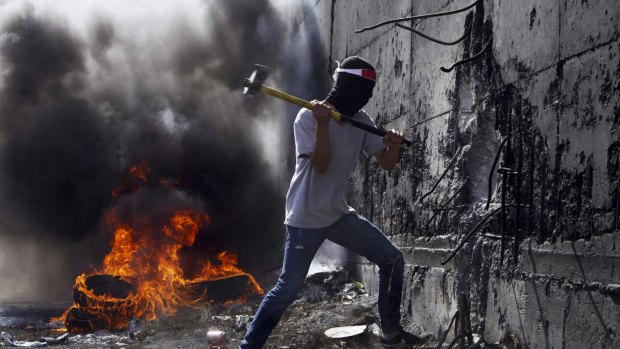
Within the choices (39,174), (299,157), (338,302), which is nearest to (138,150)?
(39,174)

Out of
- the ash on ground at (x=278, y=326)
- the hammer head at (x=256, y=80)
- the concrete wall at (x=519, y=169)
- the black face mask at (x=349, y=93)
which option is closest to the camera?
the concrete wall at (x=519, y=169)

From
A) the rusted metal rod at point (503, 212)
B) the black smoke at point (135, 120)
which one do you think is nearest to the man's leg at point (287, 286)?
the rusted metal rod at point (503, 212)

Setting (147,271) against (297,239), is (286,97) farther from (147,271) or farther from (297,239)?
(147,271)

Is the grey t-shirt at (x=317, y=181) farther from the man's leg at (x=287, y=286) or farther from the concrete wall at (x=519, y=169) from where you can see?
the concrete wall at (x=519, y=169)

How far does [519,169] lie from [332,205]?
111 cm

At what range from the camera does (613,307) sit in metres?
2.90

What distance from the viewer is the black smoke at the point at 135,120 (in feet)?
43.6

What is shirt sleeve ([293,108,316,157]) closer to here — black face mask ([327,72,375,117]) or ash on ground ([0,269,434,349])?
black face mask ([327,72,375,117])

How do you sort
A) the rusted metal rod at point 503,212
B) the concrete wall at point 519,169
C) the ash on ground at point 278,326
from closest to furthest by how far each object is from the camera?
the concrete wall at point 519,169 < the rusted metal rod at point 503,212 < the ash on ground at point 278,326

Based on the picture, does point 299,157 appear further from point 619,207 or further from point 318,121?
point 619,207

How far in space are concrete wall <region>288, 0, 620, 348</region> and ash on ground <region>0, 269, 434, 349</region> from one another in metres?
0.60

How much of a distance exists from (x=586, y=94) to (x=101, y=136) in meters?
12.2

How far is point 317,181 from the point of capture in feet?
13.4

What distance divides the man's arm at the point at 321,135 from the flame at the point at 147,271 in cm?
497
